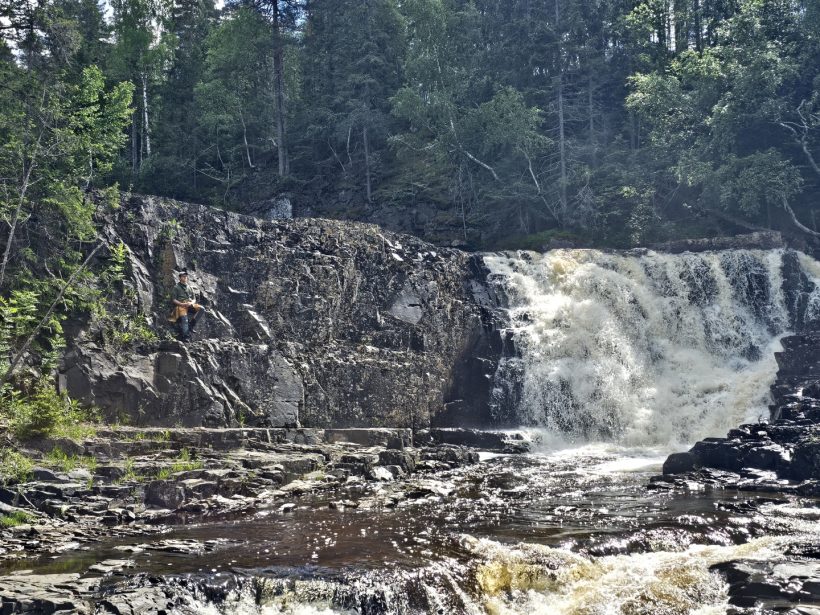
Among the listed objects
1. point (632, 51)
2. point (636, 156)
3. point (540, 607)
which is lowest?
point (540, 607)

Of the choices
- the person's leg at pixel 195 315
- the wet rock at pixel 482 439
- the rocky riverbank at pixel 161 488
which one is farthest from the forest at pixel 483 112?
the rocky riverbank at pixel 161 488

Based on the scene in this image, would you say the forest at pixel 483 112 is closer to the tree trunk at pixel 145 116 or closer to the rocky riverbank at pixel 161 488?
the tree trunk at pixel 145 116

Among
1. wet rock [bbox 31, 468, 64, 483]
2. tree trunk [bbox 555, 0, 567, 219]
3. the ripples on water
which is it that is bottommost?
the ripples on water

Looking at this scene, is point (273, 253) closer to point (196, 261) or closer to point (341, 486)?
point (196, 261)

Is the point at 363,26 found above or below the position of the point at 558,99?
above

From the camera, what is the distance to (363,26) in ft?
182

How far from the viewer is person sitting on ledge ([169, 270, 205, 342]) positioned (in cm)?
2700

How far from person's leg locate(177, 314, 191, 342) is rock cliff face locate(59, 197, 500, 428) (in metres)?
0.44

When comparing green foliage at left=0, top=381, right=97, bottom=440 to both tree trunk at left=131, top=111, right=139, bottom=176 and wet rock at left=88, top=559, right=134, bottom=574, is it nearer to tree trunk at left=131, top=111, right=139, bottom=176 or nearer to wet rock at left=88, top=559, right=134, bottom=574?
wet rock at left=88, top=559, right=134, bottom=574

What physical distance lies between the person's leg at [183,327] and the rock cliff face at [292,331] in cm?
44

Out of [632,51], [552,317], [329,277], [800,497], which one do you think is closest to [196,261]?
[329,277]

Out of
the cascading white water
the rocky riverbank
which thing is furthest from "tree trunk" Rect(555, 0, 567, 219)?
the rocky riverbank

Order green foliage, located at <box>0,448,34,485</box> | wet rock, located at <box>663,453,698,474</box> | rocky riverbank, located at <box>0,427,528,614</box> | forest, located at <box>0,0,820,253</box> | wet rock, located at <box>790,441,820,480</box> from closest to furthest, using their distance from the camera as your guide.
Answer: rocky riverbank, located at <box>0,427,528,614</box>, green foliage, located at <box>0,448,34,485</box>, wet rock, located at <box>790,441,820,480</box>, wet rock, located at <box>663,453,698,474</box>, forest, located at <box>0,0,820,253</box>

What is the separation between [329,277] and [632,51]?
34.0 metres
